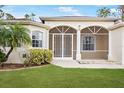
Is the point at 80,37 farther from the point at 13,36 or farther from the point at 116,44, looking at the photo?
the point at 13,36

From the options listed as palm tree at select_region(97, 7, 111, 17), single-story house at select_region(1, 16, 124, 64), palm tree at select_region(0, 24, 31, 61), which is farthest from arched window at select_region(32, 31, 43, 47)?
palm tree at select_region(97, 7, 111, 17)

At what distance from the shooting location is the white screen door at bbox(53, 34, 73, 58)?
81.2 ft

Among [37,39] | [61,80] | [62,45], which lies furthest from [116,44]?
[61,80]

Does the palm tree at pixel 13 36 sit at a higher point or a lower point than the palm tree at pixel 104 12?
lower

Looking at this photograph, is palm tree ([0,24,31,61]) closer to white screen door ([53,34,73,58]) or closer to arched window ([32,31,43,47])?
arched window ([32,31,43,47])

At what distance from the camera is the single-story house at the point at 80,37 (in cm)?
2244

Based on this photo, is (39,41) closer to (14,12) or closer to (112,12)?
(14,12)

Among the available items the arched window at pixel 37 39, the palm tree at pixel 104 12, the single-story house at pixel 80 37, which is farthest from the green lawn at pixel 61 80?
the palm tree at pixel 104 12

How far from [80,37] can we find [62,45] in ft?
5.91

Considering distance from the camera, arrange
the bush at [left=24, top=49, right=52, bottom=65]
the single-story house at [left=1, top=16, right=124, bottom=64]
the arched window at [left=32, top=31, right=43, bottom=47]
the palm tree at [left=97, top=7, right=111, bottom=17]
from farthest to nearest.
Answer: the palm tree at [left=97, top=7, right=111, bottom=17] → the single-story house at [left=1, top=16, right=124, bottom=64] → the arched window at [left=32, top=31, right=43, bottom=47] → the bush at [left=24, top=49, right=52, bottom=65]

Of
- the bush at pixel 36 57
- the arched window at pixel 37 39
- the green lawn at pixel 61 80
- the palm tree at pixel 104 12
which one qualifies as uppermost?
Result: the palm tree at pixel 104 12

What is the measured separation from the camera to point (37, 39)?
2133cm

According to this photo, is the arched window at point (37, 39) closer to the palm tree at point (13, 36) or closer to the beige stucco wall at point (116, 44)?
the palm tree at point (13, 36)
